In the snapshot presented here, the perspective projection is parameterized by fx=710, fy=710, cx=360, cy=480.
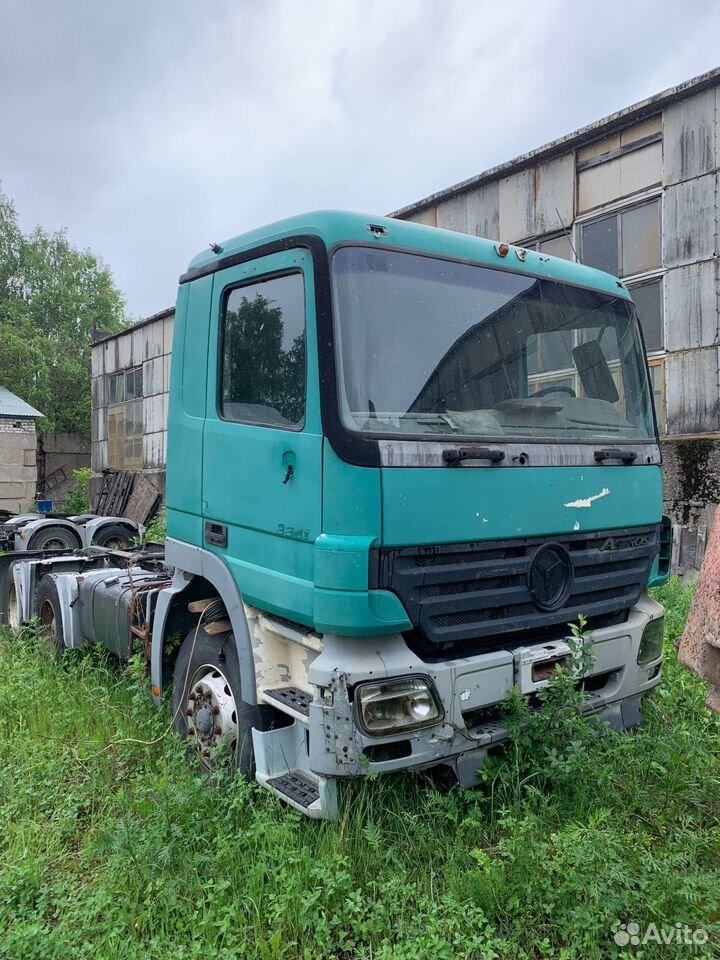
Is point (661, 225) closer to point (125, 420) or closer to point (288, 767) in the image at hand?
point (288, 767)

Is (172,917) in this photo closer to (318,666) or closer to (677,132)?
(318,666)

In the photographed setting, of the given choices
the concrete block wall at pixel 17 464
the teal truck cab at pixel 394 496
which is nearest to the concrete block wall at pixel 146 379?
the concrete block wall at pixel 17 464

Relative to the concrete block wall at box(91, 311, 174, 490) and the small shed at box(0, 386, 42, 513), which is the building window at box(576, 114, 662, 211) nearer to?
the concrete block wall at box(91, 311, 174, 490)

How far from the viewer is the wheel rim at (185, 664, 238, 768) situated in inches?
128

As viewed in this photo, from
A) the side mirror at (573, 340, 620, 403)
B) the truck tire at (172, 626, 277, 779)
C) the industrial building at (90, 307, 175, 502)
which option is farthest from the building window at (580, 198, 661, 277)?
the industrial building at (90, 307, 175, 502)

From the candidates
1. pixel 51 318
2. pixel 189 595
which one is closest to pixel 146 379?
pixel 189 595

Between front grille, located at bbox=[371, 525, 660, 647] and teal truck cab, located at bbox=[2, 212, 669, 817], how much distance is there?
0.4 inches

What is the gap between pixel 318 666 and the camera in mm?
2627

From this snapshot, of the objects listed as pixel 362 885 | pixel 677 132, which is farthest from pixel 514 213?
pixel 362 885

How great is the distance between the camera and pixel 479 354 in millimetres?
A: 3104

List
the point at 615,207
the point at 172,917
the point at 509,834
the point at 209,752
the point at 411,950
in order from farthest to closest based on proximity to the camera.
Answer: the point at 615,207
the point at 209,752
the point at 509,834
the point at 172,917
the point at 411,950

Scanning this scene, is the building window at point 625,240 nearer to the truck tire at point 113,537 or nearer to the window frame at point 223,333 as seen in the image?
the window frame at point 223,333

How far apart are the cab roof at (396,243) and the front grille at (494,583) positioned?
4.14ft

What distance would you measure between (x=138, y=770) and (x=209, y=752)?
613 millimetres
